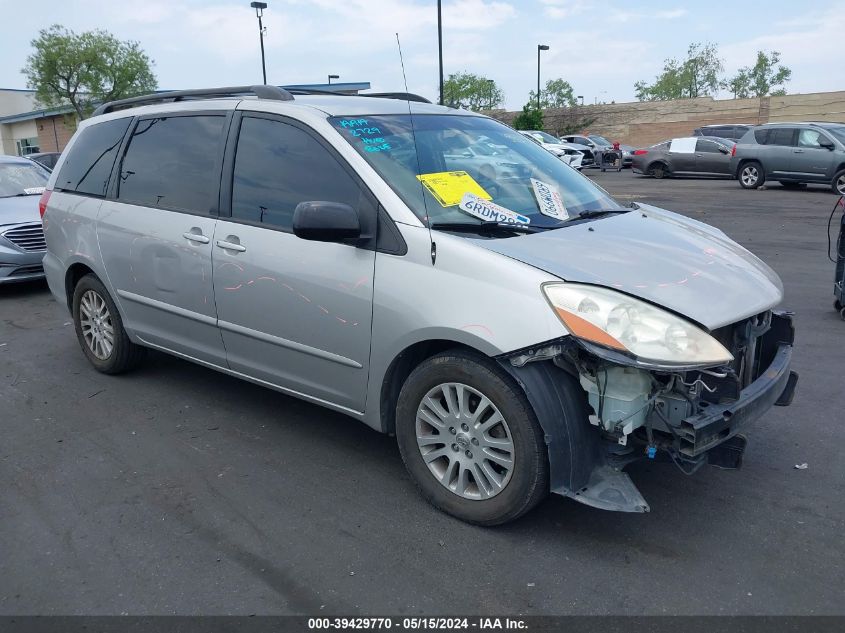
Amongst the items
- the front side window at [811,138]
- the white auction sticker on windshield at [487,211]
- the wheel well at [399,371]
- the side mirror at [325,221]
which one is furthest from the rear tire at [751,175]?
the side mirror at [325,221]

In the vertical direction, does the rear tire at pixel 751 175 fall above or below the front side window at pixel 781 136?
below

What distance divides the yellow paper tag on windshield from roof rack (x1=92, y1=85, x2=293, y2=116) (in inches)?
41.6

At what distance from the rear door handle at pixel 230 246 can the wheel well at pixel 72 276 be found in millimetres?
1761

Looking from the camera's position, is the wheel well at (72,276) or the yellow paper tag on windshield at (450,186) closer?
the yellow paper tag on windshield at (450,186)

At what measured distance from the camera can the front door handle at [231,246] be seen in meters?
4.18

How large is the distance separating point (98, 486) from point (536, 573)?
2.28 m

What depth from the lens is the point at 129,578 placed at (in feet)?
10.2

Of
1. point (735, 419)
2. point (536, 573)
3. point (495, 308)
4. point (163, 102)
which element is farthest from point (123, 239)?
point (735, 419)

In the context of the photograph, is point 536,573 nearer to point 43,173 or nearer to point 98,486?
point 98,486

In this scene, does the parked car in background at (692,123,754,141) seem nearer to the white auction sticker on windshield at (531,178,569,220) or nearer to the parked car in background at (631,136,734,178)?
the parked car in background at (631,136,734,178)

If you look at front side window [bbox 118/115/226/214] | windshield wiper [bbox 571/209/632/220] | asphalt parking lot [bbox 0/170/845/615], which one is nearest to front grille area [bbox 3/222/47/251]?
asphalt parking lot [bbox 0/170/845/615]

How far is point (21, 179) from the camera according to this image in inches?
394

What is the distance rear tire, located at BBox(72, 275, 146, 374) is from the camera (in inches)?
212

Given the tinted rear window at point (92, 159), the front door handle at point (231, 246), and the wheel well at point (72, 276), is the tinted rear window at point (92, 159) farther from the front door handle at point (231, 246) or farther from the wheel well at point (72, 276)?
the front door handle at point (231, 246)
